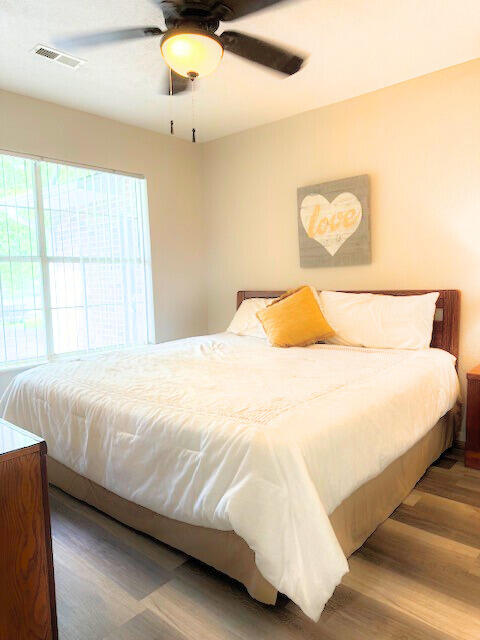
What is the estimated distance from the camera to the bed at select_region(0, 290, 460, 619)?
1.39 metres

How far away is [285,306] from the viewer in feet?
10.8

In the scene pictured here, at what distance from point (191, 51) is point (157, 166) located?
222cm

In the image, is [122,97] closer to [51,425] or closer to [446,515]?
[51,425]

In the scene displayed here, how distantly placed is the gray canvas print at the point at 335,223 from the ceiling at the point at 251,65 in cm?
71

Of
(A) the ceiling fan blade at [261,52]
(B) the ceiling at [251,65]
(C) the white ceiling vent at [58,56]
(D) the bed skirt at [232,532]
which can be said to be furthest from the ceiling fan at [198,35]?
(D) the bed skirt at [232,532]

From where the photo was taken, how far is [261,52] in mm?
2385

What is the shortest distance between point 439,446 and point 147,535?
1.89m

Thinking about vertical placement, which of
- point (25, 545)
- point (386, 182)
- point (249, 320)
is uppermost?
point (386, 182)

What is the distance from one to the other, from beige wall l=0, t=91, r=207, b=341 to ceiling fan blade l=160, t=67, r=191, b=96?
2.73 feet

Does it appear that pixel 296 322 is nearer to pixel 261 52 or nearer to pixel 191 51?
pixel 261 52

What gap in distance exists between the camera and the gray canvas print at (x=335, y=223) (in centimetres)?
341

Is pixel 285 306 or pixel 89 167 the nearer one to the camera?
pixel 285 306

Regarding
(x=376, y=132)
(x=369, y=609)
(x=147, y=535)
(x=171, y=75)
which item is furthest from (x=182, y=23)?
(x=369, y=609)

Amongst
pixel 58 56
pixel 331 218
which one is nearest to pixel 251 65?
pixel 58 56
